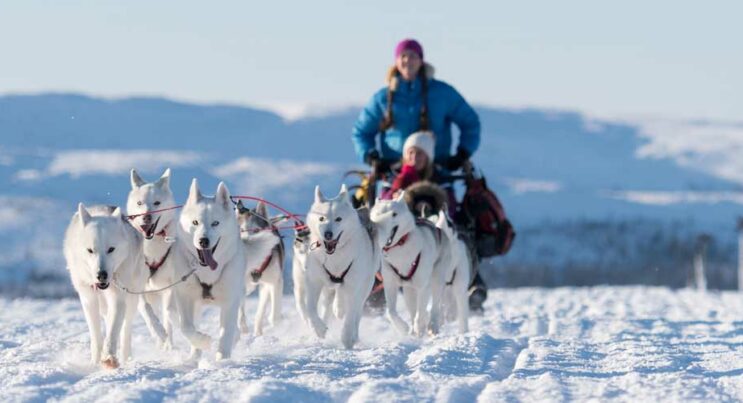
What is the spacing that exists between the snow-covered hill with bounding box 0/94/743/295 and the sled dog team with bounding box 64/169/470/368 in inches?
427

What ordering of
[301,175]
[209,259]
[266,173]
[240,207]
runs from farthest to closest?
1. [266,173]
2. [301,175]
3. [240,207]
4. [209,259]

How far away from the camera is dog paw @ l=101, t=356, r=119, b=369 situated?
7008 millimetres

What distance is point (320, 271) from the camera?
8.41 m

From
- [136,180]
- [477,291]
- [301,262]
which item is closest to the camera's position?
[136,180]

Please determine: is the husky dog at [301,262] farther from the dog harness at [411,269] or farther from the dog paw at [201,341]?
the dog paw at [201,341]

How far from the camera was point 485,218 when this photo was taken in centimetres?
1084

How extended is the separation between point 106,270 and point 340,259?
5.95ft

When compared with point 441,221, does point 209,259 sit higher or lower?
lower

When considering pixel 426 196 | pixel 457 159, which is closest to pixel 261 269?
pixel 426 196

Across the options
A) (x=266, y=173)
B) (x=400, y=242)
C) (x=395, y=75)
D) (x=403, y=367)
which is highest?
(x=266, y=173)

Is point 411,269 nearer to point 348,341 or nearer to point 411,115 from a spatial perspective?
point 348,341

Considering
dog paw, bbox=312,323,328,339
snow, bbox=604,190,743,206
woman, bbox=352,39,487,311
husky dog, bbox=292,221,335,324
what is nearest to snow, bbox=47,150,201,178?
snow, bbox=604,190,743,206

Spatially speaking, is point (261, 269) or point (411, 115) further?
point (411, 115)

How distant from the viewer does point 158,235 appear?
7.71 m
